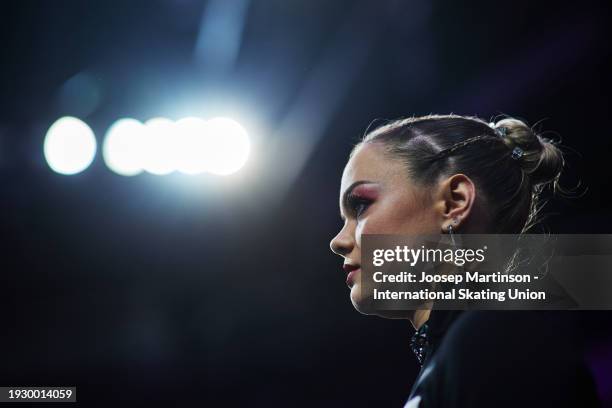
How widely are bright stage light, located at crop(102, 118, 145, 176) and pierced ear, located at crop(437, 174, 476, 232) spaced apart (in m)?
2.25

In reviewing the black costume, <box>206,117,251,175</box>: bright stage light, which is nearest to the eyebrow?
the black costume

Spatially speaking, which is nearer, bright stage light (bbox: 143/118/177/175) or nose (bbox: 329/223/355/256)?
nose (bbox: 329/223/355/256)

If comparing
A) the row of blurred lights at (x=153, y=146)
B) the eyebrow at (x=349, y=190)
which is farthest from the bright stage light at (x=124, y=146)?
the eyebrow at (x=349, y=190)

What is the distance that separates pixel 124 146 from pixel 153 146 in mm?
161

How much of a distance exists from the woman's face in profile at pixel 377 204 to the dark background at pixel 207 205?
1.57m

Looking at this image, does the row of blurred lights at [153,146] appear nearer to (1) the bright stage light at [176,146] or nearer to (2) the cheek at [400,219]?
(1) the bright stage light at [176,146]

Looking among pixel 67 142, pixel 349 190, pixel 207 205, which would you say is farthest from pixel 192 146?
pixel 349 190

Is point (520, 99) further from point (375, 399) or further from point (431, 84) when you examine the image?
point (375, 399)

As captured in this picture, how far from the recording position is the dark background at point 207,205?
3.15 metres

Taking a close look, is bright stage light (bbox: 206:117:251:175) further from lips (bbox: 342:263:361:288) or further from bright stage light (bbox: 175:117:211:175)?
lips (bbox: 342:263:361:288)

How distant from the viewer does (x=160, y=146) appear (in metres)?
Result: 3.34

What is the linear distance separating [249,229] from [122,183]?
766 millimetres

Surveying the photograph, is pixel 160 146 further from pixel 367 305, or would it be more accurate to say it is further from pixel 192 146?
pixel 367 305

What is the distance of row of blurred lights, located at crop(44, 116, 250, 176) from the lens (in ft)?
10.9
